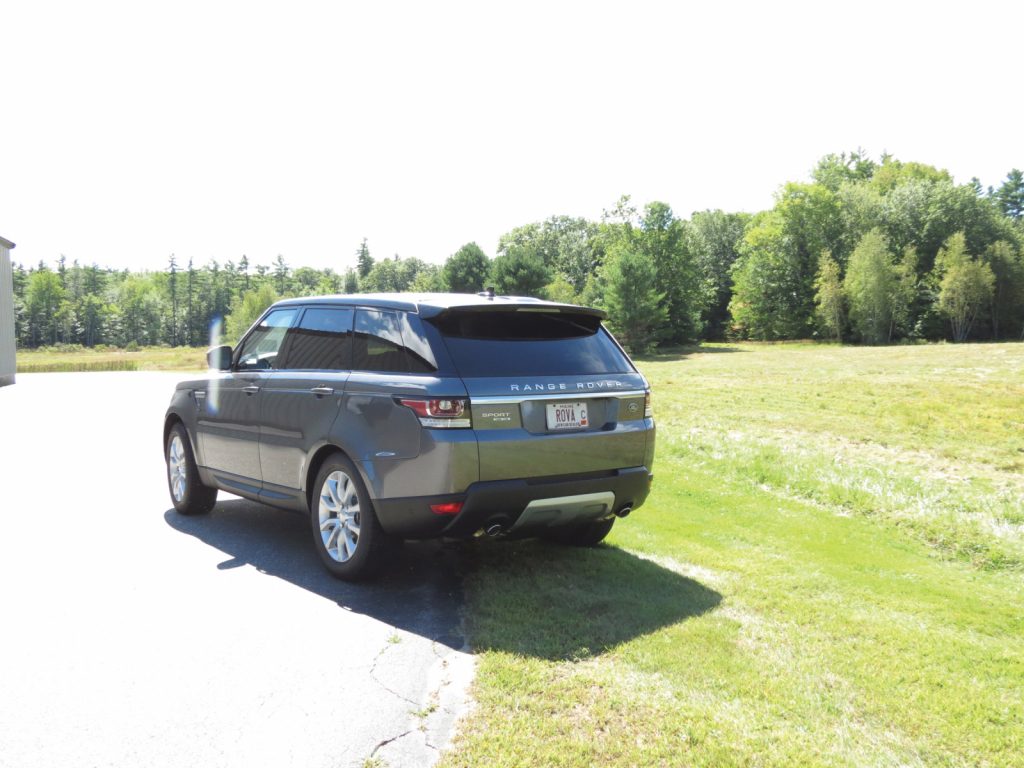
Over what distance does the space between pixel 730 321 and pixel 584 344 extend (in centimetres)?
8037

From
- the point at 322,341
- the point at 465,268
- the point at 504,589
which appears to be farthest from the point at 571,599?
the point at 465,268

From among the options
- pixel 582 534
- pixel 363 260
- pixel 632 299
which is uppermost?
pixel 363 260

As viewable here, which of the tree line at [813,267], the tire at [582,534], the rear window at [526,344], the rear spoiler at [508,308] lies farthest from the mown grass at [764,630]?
the tree line at [813,267]

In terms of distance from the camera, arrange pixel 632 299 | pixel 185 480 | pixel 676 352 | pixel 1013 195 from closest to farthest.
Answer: pixel 185 480
pixel 632 299
pixel 676 352
pixel 1013 195

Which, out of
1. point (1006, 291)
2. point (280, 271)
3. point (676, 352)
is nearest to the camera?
point (676, 352)

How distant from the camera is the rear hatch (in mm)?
5105

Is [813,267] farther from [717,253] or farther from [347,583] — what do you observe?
[347,583]

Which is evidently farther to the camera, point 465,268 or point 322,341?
point 465,268

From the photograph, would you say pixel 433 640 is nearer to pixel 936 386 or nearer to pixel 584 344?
pixel 584 344

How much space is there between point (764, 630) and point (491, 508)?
1780 mm

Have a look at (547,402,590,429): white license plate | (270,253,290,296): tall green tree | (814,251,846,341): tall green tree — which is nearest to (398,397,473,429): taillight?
(547,402,590,429): white license plate

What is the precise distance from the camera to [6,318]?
103ft

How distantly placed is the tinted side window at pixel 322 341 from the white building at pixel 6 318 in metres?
28.6

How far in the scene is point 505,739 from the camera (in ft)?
11.3
